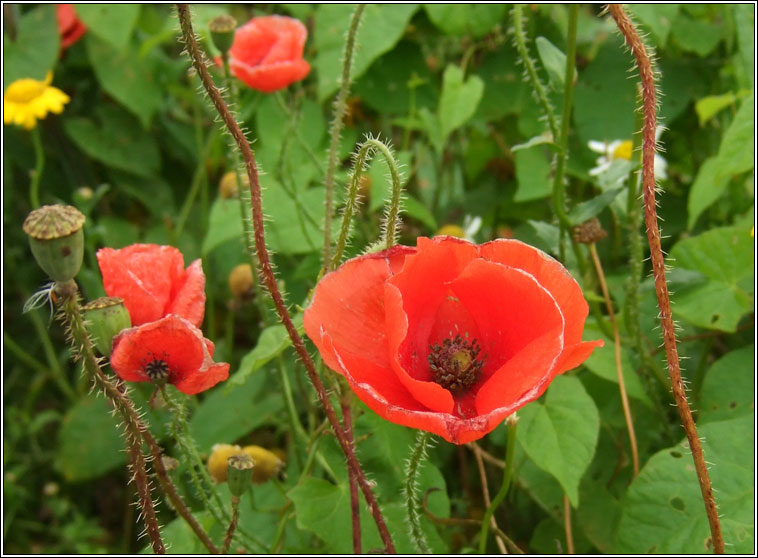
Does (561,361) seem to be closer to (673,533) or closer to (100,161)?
(673,533)

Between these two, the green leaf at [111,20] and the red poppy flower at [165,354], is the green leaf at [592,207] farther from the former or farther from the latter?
the green leaf at [111,20]

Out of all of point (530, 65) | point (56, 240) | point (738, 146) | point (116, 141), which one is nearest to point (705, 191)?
point (738, 146)

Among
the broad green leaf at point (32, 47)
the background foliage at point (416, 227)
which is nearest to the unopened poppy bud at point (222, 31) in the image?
the background foliage at point (416, 227)

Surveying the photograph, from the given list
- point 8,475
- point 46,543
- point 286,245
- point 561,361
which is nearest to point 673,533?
point 561,361

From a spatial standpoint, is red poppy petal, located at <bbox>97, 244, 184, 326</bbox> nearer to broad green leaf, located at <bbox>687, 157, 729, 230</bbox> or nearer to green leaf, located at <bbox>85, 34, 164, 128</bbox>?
broad green leaf, located at <bbox>687, 157, 729, 230</bbox>

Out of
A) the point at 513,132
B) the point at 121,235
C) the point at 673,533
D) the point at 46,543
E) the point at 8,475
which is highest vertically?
the point at 513,132

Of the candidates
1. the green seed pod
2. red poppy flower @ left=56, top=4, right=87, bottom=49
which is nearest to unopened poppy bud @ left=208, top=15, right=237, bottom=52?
the green seed pod
